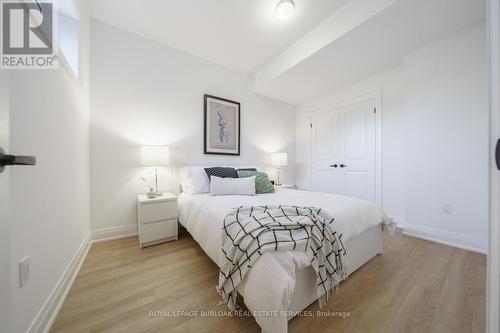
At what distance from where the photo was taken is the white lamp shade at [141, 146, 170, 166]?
2.10m

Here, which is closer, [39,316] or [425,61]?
[39,316]

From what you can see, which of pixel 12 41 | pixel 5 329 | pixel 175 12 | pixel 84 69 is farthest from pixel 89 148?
pixel 5 329

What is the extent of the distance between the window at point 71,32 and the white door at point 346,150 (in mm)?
3774

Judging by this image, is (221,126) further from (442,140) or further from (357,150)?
(442,140)

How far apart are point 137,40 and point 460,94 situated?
4.05 meters

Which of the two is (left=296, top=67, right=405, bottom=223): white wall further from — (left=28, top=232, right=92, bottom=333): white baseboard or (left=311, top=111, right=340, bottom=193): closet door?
(left=28, top=232, right=92, bottom=333): white baseboard

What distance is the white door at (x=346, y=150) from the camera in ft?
9.66

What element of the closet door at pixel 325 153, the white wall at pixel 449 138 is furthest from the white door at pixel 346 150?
the white wall at pixel 449 138

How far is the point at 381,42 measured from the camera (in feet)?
6.87

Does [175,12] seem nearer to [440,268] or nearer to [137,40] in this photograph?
[137,40]

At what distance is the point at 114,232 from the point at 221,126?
6.93 feet

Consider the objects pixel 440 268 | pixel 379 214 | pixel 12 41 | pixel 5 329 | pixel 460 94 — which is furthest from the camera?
pixel 460 94

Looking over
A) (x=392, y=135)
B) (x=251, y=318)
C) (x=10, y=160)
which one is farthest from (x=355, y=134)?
(x=10, y=160)

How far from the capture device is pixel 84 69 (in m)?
1.86
